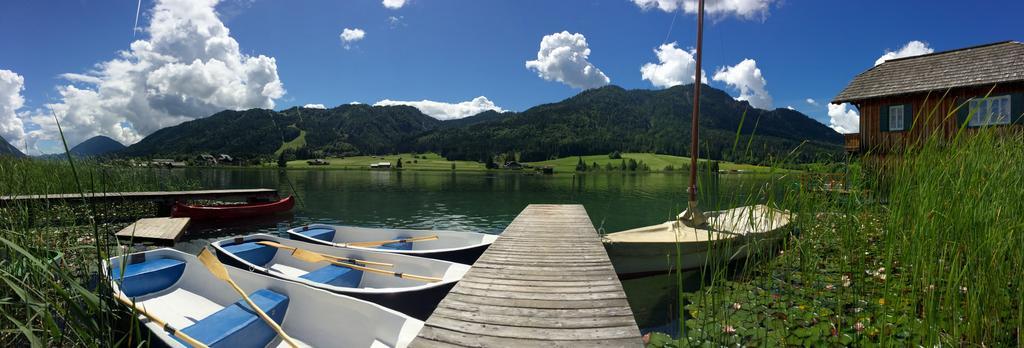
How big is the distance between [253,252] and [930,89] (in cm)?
2413

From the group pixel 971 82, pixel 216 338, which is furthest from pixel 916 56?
pixel 216 338

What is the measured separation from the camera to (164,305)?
6.76 meters

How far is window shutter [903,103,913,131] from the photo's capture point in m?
18.1

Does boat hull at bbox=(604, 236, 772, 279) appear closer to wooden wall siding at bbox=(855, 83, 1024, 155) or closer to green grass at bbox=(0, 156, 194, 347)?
green grass at bbox=(0, 156, 194, 347)

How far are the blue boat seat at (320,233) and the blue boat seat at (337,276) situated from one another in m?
4.00

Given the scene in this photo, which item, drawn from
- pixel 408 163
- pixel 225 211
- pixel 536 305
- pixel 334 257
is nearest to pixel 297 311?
pixel 334 257

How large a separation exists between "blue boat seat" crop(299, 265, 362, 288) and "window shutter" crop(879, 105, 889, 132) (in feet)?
79.3

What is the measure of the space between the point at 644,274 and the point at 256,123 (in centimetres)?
14798

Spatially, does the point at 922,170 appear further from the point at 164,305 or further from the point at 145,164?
the point at 145,164

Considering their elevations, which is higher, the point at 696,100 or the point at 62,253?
the point at 696,100

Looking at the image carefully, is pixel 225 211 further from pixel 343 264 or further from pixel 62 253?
pixel 62 253

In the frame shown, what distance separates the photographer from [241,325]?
497 centimetres

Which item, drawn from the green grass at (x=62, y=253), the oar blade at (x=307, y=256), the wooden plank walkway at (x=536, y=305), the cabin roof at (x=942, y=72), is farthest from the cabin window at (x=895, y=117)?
the green grass at (x=62, y=253)

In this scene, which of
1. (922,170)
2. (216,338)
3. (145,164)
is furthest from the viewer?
(145,164)
